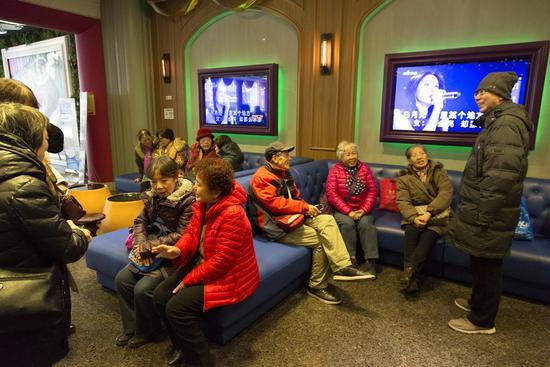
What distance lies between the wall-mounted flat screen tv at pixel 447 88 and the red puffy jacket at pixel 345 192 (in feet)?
2.78

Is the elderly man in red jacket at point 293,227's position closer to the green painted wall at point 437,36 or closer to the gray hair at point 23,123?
the gray hair at point 23,123

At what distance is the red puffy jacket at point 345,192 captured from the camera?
3262mm

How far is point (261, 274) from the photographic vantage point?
2.19 m

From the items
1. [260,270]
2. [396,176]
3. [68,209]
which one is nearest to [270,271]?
[260,270]

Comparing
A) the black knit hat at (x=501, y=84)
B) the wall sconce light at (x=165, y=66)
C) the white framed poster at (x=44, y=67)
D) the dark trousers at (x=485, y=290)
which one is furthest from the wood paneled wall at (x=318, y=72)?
the white framed poster at (x=44, y=67)

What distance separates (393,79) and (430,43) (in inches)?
19.2

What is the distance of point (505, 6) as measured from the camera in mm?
3242

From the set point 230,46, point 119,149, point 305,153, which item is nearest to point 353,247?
point 305,153

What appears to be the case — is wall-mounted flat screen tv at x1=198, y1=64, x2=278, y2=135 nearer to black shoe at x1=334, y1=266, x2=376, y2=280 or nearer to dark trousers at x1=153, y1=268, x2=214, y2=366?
black shoe at x1=334, y1=266, x2=376, y2=280

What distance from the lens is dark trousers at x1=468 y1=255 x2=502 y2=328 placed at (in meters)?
2.12

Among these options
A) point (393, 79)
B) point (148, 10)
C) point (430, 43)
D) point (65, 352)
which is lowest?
point (65, 352)

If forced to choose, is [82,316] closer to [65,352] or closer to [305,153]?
[65,352]

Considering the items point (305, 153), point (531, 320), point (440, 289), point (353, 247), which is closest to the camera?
point (531, 320)

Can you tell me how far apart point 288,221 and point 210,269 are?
96cm
